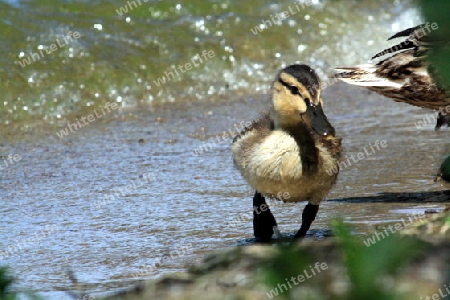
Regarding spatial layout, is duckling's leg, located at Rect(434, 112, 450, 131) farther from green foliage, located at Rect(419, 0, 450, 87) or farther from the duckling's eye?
green foliage, located at Rect(419, 0, 450, 87)

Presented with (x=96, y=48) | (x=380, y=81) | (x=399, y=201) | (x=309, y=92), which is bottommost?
(x=399, y=201)

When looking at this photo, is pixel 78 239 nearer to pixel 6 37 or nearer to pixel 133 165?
pixel 133 165

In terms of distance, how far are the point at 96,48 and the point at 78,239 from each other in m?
5.86

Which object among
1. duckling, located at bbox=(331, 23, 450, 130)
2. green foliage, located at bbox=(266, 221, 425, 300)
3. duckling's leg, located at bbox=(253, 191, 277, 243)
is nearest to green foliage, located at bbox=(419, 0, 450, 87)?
green foliage, located at bbox=(266, 221, 425, 300)

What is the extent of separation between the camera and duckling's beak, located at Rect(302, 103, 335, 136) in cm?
467

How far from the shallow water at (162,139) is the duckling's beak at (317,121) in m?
0.81

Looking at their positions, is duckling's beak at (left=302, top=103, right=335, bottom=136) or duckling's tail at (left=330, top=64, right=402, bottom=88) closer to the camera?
duckling's beak at (left=302, top=103, right=335, bottom=136)

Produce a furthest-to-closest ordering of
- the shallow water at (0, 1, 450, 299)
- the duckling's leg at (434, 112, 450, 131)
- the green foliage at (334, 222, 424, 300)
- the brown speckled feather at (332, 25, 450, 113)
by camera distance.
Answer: the duckling's leg at (434, 112, 450, 131), the brown speckled feather at (332, 25, 450, 113), the shallow water at (0, 1, 450, 299), the green foliage at (334, 222, 424, 300)

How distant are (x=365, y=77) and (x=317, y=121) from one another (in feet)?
6.66

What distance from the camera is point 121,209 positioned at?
617cm

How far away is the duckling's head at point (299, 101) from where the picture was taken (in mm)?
4758

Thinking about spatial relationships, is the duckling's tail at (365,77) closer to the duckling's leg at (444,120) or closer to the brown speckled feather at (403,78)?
the brown speckled feather at (403,78)

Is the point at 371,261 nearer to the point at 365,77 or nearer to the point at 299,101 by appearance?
the point at 299,101

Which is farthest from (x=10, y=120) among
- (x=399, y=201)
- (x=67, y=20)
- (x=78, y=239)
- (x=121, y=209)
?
(x=399, y=201)
